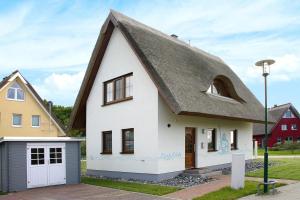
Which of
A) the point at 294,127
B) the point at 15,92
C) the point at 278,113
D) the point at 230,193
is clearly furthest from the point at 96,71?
the point at 294,127

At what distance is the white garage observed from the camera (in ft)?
49.4

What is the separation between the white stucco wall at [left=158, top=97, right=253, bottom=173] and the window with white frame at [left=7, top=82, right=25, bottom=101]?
855 inches

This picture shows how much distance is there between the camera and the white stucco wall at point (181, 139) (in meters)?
16.9

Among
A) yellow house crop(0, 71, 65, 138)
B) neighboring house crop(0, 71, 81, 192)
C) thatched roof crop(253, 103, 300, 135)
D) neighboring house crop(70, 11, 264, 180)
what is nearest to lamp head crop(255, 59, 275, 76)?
neighboring house crop(70, 11, 264, 180)

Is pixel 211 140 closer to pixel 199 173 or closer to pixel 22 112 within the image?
pixel 199 173

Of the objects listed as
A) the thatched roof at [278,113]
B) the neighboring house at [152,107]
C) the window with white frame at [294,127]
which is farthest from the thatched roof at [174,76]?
the window with white frame at [294,127]

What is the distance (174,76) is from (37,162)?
6967 millimetres

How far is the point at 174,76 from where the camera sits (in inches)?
680

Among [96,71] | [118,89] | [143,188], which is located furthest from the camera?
[96,71]

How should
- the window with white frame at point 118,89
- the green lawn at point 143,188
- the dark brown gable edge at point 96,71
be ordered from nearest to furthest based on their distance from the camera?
the green lawn at point 143,188, the dark brown gable edge at point 96,71, the window with white frame at point 118,89

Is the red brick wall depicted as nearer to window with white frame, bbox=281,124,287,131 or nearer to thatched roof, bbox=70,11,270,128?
window with white frame, bbox=281,124,287,131

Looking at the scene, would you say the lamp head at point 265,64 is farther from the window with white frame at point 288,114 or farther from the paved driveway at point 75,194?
the window with white frame at point 288,114

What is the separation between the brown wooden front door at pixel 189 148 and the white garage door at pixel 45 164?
5.79m

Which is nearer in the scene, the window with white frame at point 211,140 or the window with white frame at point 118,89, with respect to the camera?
the window with white frame at point 118,89
